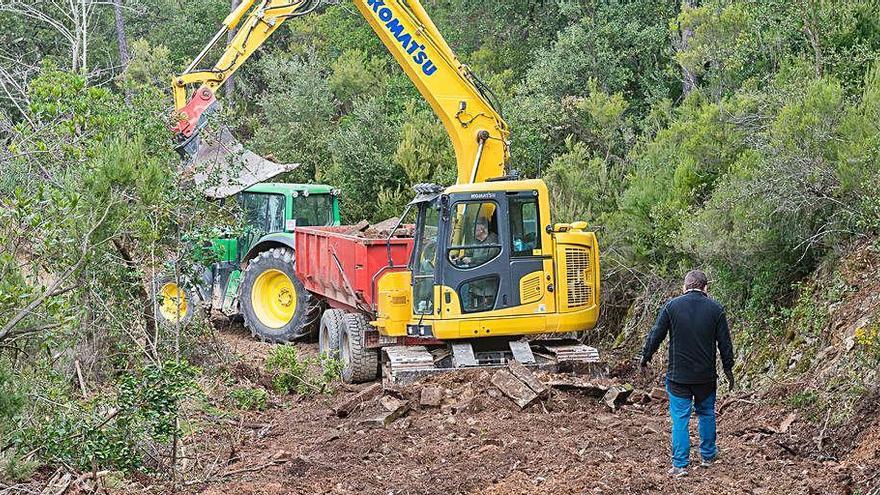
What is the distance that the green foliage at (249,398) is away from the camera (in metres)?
12.3

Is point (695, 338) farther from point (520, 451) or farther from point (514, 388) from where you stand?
point (514, 388)

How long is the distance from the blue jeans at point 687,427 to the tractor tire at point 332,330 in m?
6.40

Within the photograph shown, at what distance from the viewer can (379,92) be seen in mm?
26906

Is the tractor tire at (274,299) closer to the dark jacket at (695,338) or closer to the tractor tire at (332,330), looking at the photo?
the tractor tire at (332,330)

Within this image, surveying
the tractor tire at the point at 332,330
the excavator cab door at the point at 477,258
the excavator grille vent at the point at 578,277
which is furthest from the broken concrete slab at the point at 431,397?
the tractor tire at the point at 332,330

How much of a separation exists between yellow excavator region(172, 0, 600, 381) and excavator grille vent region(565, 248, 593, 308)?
1cm

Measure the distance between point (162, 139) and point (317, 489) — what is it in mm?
5761

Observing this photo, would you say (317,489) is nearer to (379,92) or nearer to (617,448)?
(617,448)

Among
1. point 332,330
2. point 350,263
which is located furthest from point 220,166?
point 332,330

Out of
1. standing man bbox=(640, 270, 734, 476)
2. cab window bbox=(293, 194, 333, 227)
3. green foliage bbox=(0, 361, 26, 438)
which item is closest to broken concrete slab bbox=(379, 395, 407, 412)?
standing man bbox=(640, 270, 734, 476)

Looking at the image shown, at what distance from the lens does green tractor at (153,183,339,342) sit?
16844mm

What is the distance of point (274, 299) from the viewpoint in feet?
57.0

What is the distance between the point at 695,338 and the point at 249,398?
581cm

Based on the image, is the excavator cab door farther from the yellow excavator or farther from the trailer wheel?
the trailer wheel
